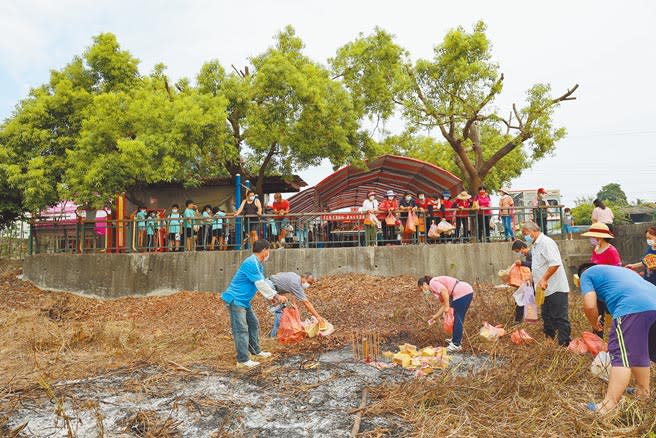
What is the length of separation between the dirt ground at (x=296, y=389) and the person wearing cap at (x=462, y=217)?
3912 millimetres

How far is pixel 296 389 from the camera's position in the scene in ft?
16.8

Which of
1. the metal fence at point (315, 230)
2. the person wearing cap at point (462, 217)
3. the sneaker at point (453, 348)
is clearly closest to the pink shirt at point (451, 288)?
the sneaker at point (453, 348)

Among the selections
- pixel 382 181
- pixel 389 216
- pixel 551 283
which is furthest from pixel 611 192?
pixel 551 283

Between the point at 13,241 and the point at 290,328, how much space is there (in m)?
14.1

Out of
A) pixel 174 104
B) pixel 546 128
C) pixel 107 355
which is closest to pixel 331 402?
pixel 107 355

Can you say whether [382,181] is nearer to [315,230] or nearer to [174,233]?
[315,230]

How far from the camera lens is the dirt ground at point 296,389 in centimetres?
410

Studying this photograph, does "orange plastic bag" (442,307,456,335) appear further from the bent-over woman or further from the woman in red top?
the woman in red top

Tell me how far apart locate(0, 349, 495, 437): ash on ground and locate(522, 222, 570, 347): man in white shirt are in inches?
39.4

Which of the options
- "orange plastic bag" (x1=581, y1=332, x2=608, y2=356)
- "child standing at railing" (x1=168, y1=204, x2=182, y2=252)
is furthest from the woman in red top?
"child standing at railing" (x1=168, y1=204, x2=182, y2=252)

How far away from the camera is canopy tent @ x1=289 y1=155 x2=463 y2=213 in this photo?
51.7 ft

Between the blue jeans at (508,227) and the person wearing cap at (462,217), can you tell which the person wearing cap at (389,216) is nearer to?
the person wearing cap at (462,217)

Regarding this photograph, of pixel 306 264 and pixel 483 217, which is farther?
pixel 483 217

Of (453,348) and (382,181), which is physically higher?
(382,181)
